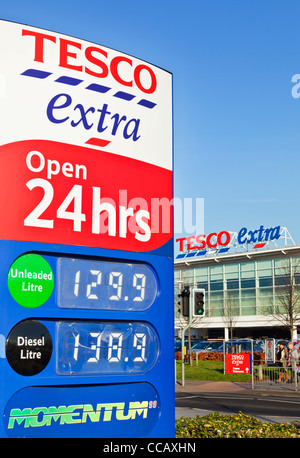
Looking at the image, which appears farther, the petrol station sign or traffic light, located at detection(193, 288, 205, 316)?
traffic light, located at detection(193, 288, 205, 316)

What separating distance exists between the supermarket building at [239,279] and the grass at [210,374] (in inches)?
909

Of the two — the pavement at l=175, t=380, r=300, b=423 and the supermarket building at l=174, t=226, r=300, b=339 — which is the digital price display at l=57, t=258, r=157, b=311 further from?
the supermarket building at l=174, t=226, r=300, b=339

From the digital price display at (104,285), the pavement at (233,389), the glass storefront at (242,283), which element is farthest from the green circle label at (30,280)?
the glass storefront at (242,283)

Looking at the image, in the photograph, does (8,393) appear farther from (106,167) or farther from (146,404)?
(106,167)

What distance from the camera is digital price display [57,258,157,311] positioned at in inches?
235

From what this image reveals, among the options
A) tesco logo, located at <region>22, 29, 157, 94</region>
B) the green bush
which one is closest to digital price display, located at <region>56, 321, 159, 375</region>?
the green bush

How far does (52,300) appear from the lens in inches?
229

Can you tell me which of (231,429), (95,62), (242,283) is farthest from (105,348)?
(242,283)

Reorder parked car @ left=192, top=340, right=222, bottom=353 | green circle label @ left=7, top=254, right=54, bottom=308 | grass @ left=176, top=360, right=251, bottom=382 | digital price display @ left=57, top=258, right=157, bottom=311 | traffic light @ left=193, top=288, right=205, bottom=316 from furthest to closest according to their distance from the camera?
parked car @ left=192, top=340, right=222, bottom=353, grass @ left=176, top=360, right=251, bottom=382, traffic light @ left=193, top=288, right=205, bottom=316, digital price display @ left=57, top=258, right=157, bottom=311, green circle label @ left=7, top=254, right=54, bottom=308

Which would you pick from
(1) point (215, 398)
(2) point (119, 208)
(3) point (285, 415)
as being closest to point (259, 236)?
(1) point (215, 398)

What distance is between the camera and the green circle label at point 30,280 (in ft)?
18.5

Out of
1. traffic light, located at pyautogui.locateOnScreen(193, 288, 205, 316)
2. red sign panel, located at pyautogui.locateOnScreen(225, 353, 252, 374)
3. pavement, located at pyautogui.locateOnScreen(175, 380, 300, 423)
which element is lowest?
pavement, located at pyautogui.locateOnScreen(175, 380, 300, 423)

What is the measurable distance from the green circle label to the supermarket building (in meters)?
55.4

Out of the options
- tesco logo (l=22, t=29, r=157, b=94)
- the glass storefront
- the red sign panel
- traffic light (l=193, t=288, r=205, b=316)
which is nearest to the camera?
tesco logo (l=22, t=29, r=157, b=94)
